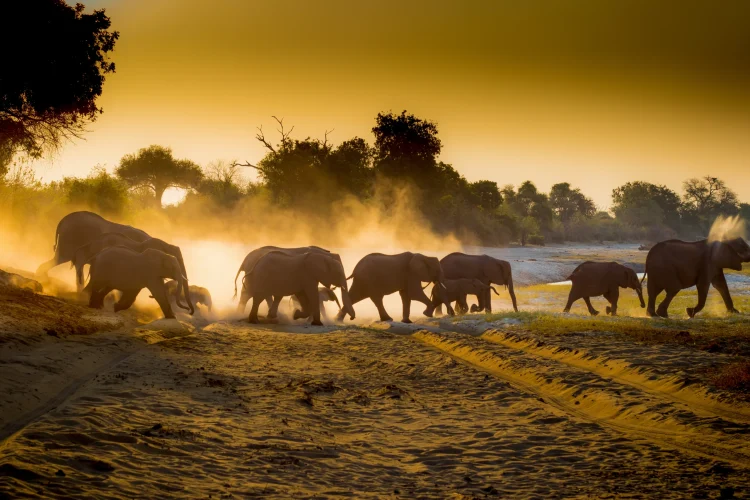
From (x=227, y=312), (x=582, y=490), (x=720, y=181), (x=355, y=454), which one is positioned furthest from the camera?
(x=720, y=181)

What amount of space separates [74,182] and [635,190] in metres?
137

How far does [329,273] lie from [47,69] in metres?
11.2

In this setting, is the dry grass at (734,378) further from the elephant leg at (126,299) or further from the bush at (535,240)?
the bush at (535,240)

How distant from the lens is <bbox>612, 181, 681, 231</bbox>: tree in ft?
483

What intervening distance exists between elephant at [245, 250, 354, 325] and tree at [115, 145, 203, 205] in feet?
194

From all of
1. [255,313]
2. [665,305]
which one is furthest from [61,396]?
[665,305]

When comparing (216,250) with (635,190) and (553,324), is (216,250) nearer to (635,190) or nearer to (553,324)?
(553,324)

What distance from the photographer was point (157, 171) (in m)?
81.2

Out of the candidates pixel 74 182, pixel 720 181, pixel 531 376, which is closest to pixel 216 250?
pixel 74 182

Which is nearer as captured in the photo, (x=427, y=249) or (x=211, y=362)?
(x=211, y=362)

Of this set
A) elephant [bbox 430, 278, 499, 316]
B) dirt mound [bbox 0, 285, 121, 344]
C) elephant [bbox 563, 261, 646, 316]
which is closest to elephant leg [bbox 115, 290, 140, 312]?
dirt mound [bbox 0, 285, 121, 344]

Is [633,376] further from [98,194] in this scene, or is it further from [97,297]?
[98,194]

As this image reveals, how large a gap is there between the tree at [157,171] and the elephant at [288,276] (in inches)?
2323

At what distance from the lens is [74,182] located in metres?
50.5
